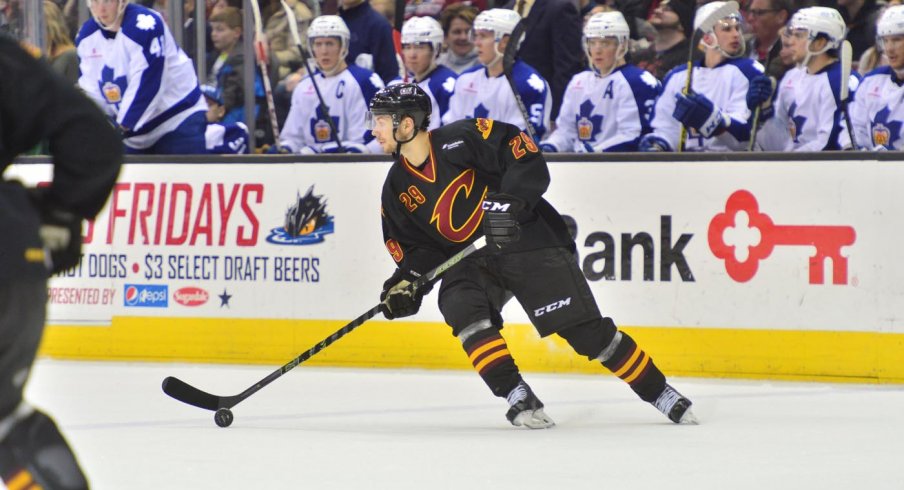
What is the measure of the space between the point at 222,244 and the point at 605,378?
5.88 ft

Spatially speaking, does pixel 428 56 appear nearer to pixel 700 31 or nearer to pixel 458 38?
pixel 458 38

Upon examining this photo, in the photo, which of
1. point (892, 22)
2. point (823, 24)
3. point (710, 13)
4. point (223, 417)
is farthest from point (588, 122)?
point (223, 417)

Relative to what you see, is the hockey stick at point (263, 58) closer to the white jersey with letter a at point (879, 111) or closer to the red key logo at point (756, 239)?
the red key logo at point (756, 239)

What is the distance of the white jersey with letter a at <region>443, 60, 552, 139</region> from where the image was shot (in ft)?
24.7

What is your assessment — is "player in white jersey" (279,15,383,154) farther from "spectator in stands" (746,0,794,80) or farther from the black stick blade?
the black stick blade

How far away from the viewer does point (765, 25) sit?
25.2 ft

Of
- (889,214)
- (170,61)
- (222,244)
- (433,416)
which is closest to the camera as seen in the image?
(433,416)

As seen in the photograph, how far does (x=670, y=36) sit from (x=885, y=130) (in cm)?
134

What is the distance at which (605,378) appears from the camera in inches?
251

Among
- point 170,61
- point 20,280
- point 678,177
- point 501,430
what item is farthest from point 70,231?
point 170,61

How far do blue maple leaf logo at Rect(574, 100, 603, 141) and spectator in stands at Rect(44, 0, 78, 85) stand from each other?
245 cm

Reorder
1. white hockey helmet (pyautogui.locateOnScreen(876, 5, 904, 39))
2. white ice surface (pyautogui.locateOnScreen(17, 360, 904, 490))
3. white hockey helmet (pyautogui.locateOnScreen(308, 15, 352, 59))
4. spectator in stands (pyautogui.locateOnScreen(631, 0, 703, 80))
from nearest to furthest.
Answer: white ice surface (pyautogui.locateOnScreen(17, 360, 904, 490)) → white hockey helmet (pyautogui.locateOnScreen(876, 5, 904, 39)) → spectator in stands (pyautogui.locateOnScreen(631, 0, 703, 80)) → white hockey helmet (pyautogui.locateOnScreen(308, 15, 352, 59))

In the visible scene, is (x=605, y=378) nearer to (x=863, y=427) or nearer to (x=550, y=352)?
(x=550, y=352)

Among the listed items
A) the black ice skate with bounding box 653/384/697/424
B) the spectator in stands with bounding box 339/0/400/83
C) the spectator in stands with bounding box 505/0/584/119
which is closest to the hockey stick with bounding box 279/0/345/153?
the spectator in stands with bounding box 339/0/400/83
